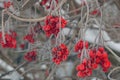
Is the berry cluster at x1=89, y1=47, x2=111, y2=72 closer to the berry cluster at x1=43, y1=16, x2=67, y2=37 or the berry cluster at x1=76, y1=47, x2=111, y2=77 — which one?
the berry cluster at x1=76, y1=47, x2=111, y2=77

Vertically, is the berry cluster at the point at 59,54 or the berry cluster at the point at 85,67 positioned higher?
the berry cluster at the point at 59,54

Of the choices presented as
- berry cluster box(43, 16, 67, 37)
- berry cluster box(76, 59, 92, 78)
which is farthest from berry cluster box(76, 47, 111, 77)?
berry cluster box(43, 16, 67, 37)

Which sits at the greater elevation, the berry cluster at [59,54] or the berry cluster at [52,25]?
the berry cluster at [52,25]

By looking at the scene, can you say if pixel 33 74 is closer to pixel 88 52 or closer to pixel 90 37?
pixel 90 37

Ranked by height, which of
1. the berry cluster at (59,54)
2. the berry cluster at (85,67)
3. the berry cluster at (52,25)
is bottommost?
the berry cluster at (85,67)

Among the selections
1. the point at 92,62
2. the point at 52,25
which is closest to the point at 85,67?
the point at 92,62

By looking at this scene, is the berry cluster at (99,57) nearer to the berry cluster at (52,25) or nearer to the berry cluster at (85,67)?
the berry cluster at (85,67)

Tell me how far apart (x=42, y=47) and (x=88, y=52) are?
1.16 m

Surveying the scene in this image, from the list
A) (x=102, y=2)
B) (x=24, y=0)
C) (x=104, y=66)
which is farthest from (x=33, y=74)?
(x=104, y=66)

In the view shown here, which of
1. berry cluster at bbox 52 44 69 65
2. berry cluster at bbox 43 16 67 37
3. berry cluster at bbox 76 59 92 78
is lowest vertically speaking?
berry cluster at bbox 76 59 92 78

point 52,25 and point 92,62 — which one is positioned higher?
point 52,25

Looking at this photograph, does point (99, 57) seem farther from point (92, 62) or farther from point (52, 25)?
point (52, 25)

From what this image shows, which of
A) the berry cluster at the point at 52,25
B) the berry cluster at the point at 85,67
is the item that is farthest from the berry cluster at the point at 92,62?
the berry cluster at the point at 52,25

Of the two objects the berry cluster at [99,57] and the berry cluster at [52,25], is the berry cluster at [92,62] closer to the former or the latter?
the berry cluster at [99,57]
